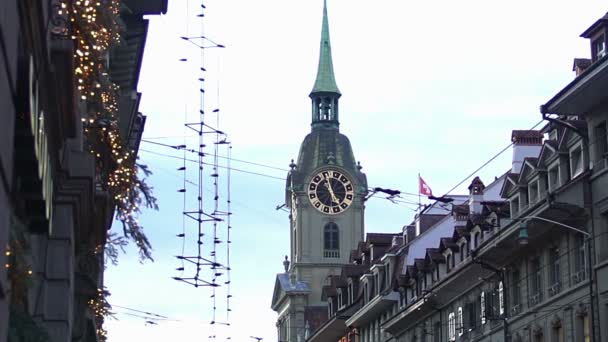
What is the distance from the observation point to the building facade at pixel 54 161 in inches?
551

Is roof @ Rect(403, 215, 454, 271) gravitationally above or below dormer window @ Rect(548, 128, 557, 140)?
above

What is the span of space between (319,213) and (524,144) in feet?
321

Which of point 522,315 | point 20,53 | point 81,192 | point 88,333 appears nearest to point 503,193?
point 522,315

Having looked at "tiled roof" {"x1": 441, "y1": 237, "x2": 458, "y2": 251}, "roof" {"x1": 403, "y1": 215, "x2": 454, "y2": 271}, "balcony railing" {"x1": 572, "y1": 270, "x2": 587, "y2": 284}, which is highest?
"roof" {"x1": 403, "y1": 215, "x2": 454, "y2": 271}

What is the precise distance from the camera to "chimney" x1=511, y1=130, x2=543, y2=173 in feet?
207

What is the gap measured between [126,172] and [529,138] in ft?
142

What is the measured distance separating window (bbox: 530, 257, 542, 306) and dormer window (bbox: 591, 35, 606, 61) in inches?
330

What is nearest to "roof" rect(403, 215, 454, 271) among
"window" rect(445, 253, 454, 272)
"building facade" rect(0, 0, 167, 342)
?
"window" rect(445, 253, 454, 272)

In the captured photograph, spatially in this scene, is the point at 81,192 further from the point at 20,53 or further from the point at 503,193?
the point at 503,193

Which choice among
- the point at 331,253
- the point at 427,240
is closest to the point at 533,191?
the point at 427,240

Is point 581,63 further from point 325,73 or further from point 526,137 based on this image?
Answer: point 325,73

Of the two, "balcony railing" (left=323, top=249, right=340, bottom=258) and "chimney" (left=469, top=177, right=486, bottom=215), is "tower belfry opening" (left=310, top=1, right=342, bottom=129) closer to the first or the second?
"balcony railing" (left=323, top=249, right=340, bottom=258)

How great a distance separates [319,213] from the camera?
161 metres

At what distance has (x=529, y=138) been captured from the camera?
6375cm
